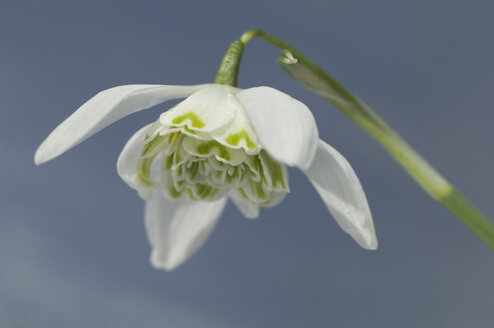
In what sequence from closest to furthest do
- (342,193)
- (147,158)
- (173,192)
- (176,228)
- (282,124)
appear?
(282,124) < (342,193) < (147,158) < (173,192) < (176,228)

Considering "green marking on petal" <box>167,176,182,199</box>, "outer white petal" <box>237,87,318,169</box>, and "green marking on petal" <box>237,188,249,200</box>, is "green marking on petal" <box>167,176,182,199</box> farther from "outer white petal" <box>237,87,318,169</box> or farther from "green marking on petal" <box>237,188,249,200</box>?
"outer white petal" <box>237,87,318,169</box>

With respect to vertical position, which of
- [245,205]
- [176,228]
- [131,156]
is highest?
[131,156]

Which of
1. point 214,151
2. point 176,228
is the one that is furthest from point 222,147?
point 176,228

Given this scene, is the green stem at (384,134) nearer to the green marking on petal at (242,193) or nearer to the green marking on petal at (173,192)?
the green marking on petal at (242,193)

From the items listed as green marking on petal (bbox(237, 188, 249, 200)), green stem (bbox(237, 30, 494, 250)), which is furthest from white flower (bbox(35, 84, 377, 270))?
green stem (bbox(237, 30, 494, 250))

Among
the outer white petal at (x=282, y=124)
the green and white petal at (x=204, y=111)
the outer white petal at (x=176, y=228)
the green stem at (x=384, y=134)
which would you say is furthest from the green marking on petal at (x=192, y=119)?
the outer white petal at (x=176, y=228)

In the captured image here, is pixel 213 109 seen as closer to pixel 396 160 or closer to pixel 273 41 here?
pixel 273 41

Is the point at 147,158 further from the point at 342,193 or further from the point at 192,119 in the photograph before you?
the point at 342,193
